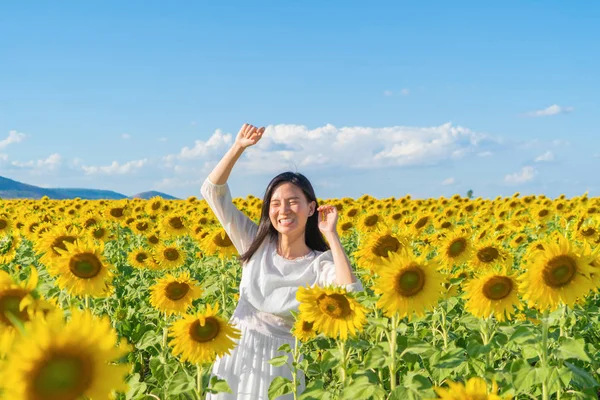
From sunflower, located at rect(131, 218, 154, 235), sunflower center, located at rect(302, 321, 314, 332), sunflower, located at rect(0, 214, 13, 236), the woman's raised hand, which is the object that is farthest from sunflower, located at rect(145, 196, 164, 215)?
sunflower center, located at rect(302, 321, 314, 332)

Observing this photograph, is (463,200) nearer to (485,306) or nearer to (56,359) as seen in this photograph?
(485,306)

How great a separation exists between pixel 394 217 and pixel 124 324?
17.7ft

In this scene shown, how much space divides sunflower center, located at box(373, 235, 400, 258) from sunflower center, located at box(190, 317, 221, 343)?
167cm

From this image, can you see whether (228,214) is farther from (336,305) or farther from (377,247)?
(336,305)

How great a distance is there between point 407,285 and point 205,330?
48.3 inches

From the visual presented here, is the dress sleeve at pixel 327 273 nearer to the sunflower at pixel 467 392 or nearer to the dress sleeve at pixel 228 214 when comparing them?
the dress sleeve at pixel 228 214

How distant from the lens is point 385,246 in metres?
4.97

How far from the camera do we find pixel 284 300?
452 centimetres

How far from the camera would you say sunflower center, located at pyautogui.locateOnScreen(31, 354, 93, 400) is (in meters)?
1.62

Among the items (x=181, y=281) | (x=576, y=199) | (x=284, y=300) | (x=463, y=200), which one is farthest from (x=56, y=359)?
(x=576, y=199)

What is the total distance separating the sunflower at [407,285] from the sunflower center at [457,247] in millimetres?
2509

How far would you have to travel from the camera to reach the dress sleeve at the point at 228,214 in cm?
507

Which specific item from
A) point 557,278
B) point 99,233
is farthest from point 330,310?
point 99,233

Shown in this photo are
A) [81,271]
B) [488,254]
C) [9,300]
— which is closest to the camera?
[9,300]
